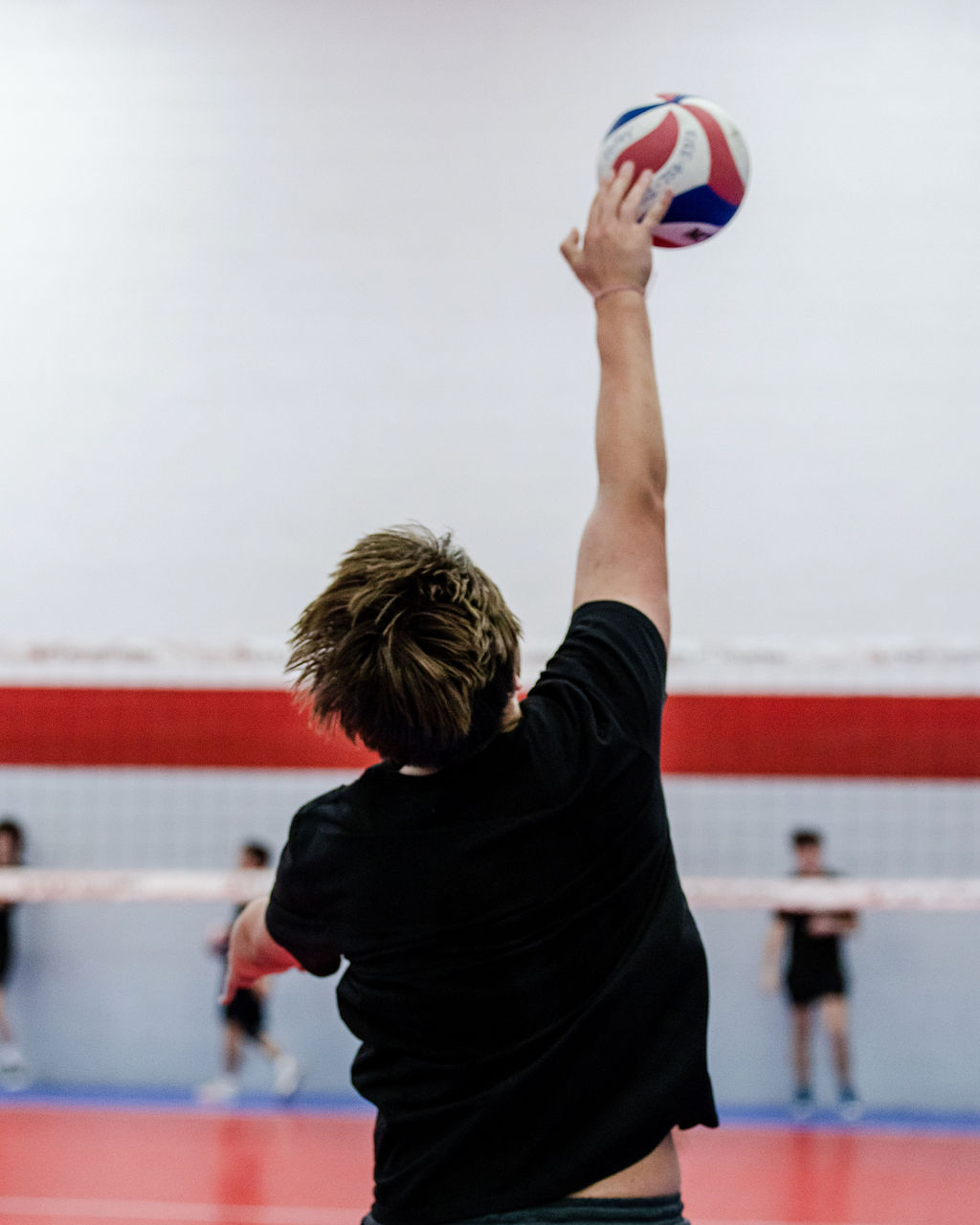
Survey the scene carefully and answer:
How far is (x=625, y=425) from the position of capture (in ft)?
4.35

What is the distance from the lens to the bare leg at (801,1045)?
5.91 meters

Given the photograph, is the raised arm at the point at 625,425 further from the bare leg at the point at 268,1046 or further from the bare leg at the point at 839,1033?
the bare leg at the point at 268,1046

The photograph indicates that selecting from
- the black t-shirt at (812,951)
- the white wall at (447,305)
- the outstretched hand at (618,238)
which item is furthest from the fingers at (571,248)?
the white wall at (447,305)

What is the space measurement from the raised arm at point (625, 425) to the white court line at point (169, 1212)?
11.2 feet

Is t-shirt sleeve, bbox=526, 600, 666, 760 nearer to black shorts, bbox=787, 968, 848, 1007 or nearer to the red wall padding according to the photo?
the red wall padding

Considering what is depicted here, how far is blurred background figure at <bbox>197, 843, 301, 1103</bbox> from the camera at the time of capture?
5.90 metres

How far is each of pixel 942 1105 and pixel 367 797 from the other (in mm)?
6002

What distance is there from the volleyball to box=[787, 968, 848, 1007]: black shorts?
14.6ft

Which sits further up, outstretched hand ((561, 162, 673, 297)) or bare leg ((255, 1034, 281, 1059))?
outstretched hand ((561, 162, 673, 297))

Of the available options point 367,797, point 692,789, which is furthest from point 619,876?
point 692,789

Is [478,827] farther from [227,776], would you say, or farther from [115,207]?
[115,207]

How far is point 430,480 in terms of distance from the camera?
6793 mm

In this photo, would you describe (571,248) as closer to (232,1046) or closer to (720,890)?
(720,890)

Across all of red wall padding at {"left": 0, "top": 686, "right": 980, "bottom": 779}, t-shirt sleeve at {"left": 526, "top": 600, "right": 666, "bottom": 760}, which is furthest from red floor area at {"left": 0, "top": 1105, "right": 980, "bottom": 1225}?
t-shirt sleeve at {"left": 526, "top": 600, "right": 666, "bottom": 760}
